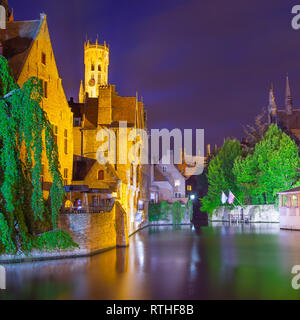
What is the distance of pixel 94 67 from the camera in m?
126

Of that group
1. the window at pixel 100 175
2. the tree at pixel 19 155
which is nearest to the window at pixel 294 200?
the window at pixel 100 175

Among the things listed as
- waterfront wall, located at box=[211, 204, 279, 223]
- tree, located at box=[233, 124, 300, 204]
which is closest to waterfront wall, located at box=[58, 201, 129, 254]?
tree, located at box=[233, 124, 300, 204]

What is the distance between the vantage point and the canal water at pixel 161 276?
18.1 meters

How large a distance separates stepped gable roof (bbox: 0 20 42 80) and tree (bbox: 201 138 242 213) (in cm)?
5141

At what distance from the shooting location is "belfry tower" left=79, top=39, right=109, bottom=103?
4899 inches

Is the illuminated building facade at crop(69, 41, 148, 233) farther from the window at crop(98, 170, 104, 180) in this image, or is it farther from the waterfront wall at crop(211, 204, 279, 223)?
the waterfront wall at crop(211, 204, 279, 223)

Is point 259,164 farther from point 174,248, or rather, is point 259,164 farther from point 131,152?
point 174,248

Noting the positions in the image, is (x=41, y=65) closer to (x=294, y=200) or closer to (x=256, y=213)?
(x=294, y=200)

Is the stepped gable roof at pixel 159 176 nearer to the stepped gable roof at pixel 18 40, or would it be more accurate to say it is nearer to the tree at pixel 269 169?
the tree at pixel 269 169

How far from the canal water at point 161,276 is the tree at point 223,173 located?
1827 inches

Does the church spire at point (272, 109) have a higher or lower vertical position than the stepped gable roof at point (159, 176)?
higher

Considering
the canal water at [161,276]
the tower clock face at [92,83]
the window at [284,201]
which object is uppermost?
the tower clock face at [92,83]

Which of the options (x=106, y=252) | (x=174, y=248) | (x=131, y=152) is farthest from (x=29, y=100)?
Answer: (x=131, y=152)

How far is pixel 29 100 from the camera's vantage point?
16.8 m
